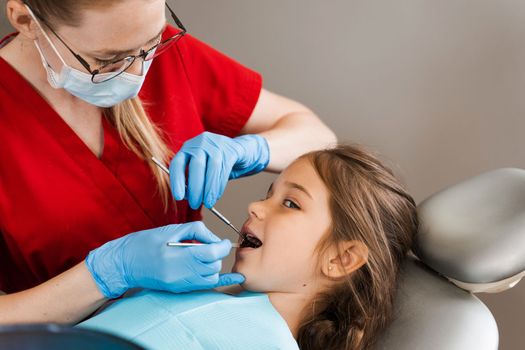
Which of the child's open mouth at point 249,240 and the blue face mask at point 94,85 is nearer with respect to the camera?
the blue face mask at point 94,85

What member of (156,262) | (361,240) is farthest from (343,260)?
(156,262)

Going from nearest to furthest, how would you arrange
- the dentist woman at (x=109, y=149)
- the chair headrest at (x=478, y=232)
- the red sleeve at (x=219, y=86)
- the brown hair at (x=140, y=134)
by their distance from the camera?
the dentist woman at (x=109, y=149) < the chair headrest at (x=478, y=232) < the brown hair at (x=140, y=134) < the red sleeve at (x=219, y=86)

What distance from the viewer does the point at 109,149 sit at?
57.3 inches

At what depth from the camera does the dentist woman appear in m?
1.23

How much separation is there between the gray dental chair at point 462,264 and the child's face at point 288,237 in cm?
22

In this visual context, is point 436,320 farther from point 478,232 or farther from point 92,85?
point 92,85

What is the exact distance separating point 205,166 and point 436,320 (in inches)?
22.8

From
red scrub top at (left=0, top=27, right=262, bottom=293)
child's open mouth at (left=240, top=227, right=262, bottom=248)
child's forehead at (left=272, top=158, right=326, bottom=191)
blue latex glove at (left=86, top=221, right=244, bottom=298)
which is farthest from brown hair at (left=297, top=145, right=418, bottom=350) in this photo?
red scrub top at (left=0, top=27, right=262, bottom=293)

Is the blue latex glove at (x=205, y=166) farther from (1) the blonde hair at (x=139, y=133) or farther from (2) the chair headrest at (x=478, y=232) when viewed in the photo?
(2) the chair headrest at (x=478, y=232)

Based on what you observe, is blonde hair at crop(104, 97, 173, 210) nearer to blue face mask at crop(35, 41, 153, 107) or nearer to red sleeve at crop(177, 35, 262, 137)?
blue face mask at crop(35, 41, 153, 107)

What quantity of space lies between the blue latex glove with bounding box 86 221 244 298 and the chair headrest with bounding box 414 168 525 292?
468mm

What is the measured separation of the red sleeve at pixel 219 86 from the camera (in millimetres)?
1652

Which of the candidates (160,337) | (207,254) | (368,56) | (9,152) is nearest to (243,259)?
(207,254)

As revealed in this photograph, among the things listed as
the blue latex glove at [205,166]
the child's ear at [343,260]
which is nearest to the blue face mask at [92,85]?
the blue latex glove at [205,166]
